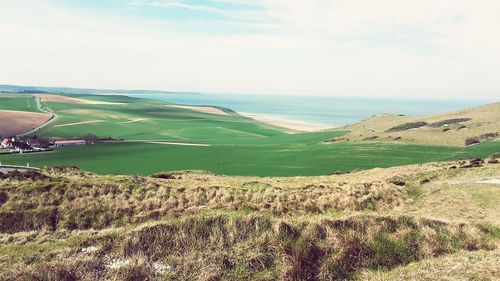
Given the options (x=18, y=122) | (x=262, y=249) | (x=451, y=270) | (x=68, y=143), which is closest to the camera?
(x=451, y=270)

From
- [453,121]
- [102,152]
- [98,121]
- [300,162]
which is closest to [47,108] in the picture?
[98,121]

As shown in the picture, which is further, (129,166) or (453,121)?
(453,121)

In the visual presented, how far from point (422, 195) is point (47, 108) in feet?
601

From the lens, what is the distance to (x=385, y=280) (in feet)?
34.3

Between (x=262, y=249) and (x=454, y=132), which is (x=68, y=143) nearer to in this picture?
(x=262, y=249)

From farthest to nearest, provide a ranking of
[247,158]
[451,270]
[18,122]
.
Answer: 1. [18,122]
2. [247,158]
3. [451,270]

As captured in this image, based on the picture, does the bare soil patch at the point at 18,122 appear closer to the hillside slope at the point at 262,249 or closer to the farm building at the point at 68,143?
the farm building at the point at 68,143

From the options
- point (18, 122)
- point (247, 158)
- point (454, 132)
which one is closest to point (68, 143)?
point (18, 122)

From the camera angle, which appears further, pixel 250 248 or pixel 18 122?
pixel 18 122

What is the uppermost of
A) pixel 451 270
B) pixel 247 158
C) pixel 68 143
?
pixel 451 270

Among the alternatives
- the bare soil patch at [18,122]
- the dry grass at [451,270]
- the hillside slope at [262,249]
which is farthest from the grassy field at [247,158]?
the dry grass at [451,270]

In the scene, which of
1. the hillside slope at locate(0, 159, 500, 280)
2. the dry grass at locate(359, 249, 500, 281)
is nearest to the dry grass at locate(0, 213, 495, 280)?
the hillside slope at locate(0, 159, 500, 280)

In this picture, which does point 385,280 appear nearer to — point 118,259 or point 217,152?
point 118,259

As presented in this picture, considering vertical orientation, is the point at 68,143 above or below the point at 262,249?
below
